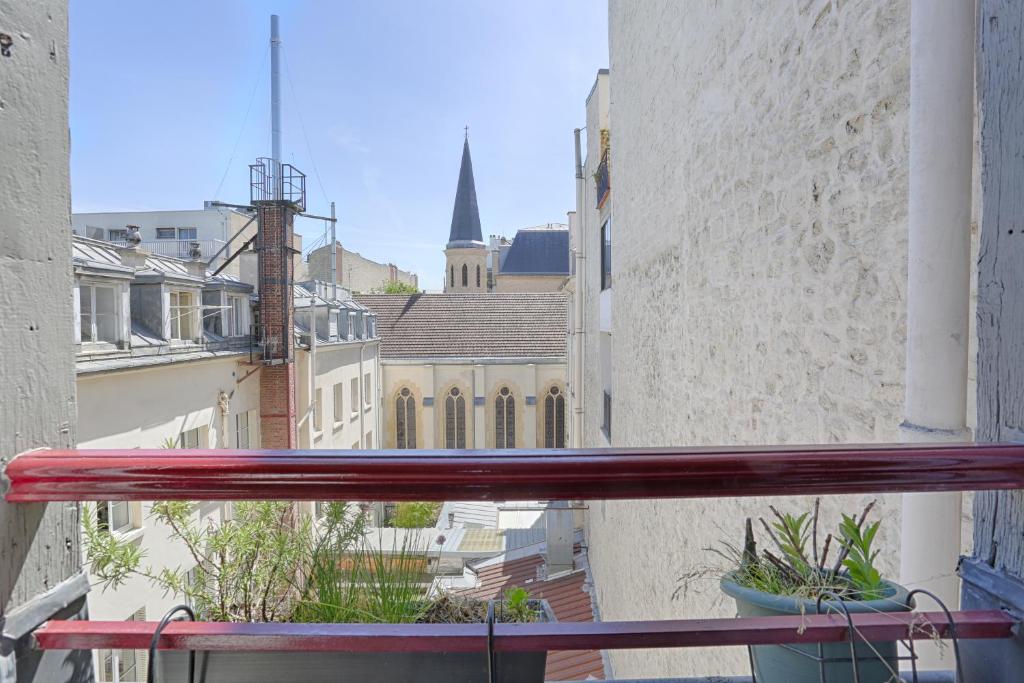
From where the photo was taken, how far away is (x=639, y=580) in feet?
22.0

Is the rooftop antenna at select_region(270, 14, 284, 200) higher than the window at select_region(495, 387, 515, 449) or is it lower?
higher

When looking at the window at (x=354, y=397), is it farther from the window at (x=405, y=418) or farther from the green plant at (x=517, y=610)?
the green plant at (x=517, y=610)

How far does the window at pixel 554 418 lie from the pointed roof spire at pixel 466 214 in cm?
1927

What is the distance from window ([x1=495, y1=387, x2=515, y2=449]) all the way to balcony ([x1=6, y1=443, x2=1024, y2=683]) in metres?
24.5

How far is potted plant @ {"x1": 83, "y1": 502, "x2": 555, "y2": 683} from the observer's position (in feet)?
3.67

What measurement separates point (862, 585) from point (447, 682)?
810mm

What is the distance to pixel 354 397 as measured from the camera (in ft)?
65.9

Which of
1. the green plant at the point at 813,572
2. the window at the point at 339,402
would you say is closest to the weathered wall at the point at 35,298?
the green plant at the point at 813,572

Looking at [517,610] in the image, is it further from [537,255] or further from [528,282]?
[537,255]

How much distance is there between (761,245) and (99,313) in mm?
8099

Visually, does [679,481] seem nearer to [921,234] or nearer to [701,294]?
[921,234]

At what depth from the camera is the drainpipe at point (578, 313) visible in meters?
12.7

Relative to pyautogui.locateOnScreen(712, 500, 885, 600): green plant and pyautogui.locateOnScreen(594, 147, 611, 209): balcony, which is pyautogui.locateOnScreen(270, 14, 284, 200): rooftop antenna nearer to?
pyautogui.locateOnScreen(594, 147, 611, 209): balcony

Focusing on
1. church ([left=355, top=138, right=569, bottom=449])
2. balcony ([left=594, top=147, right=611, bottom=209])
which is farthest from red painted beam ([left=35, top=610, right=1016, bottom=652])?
church ([left=355, top=138, right=569, bottom=449])
